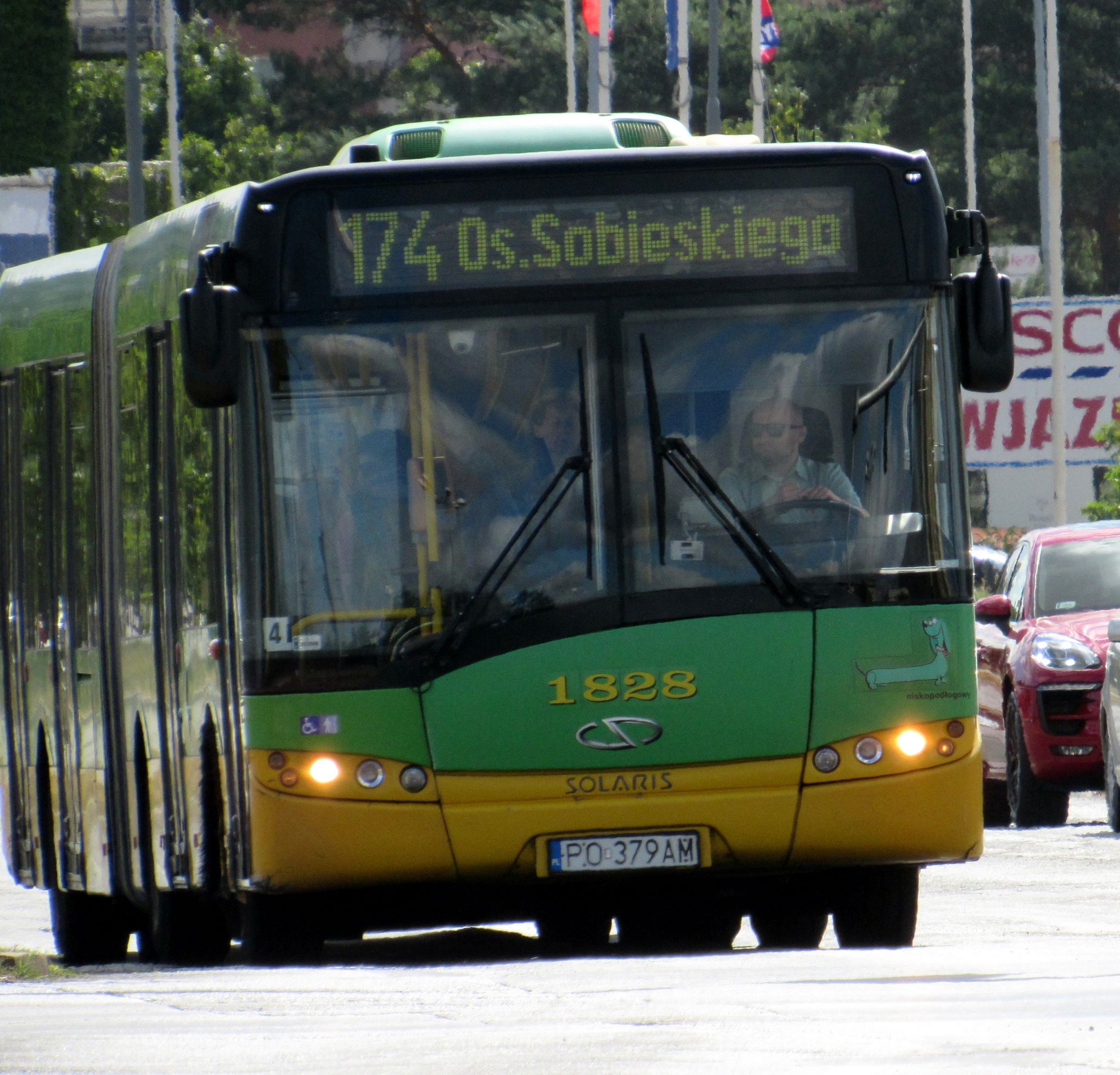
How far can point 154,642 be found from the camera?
38.3ft

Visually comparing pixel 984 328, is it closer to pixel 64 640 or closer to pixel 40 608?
pixel 64 640

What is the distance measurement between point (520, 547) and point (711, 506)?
2.04ft

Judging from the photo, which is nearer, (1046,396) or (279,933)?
(279,933)

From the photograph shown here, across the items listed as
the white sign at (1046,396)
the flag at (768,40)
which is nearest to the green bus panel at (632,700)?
the white sign at (1046,396)

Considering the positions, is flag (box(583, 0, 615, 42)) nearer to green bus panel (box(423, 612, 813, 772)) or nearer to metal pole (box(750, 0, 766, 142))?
metal pole (box(750, 0, 766, 142))

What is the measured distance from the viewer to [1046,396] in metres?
37.0

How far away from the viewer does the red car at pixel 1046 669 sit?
707 inches

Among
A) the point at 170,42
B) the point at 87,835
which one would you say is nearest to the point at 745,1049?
the point at 87,835

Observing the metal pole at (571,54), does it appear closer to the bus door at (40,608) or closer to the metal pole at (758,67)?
the metal pole at (758,67)

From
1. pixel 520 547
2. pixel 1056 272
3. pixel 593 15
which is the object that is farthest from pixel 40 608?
pixel 593 15

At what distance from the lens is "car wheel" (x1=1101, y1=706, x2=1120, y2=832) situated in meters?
17.2

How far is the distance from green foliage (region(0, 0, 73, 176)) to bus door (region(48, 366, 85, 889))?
3899cm

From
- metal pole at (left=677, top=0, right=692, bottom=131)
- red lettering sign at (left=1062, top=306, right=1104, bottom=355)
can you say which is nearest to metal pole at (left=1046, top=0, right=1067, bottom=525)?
red lettering sign at (left=1062, top=306, right=1104, bottom=355)

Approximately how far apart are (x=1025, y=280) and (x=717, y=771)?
54363 millimetres
